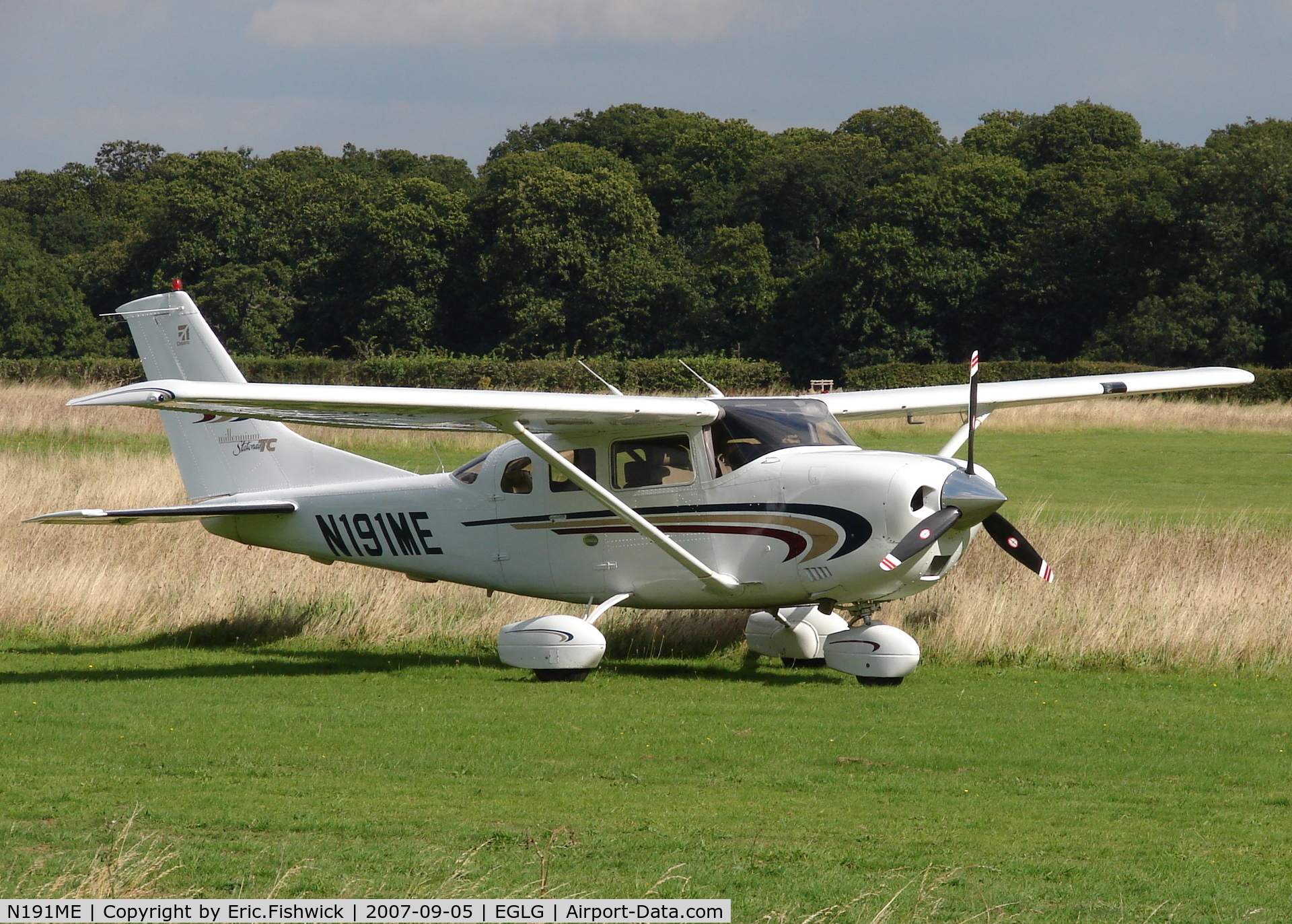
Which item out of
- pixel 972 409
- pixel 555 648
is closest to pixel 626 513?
pixel 555 648

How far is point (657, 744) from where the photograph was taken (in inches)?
394

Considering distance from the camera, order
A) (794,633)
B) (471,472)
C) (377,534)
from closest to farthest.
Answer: (794,633) → (471,472) → (377,534)

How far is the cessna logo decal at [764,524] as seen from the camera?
12.1 metres

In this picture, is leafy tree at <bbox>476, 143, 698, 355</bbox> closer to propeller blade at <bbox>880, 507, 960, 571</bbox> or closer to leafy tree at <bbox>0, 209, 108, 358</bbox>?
leafy tree at <bbox>0, 209, 108, 358</bbox>

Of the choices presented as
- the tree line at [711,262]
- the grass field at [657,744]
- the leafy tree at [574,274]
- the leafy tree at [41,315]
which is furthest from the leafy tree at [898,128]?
the grass field at [657,744]

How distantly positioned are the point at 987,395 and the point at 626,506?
4538 mm

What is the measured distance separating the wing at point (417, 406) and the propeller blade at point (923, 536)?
6.82 ft

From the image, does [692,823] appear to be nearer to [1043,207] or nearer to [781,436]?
[781,436]

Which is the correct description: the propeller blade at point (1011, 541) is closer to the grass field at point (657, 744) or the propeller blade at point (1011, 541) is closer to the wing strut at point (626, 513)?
the grass field at point (657, 744)

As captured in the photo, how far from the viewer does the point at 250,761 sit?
30.6 feet

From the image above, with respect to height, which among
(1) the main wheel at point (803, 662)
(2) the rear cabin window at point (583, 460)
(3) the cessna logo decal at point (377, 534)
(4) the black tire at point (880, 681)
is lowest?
(1) the main wheel at point (803, 662)

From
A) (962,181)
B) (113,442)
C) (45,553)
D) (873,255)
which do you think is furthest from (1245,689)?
(962,181)

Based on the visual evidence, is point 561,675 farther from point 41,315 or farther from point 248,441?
point 41,315

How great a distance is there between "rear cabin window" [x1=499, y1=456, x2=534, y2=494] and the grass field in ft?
5.68
